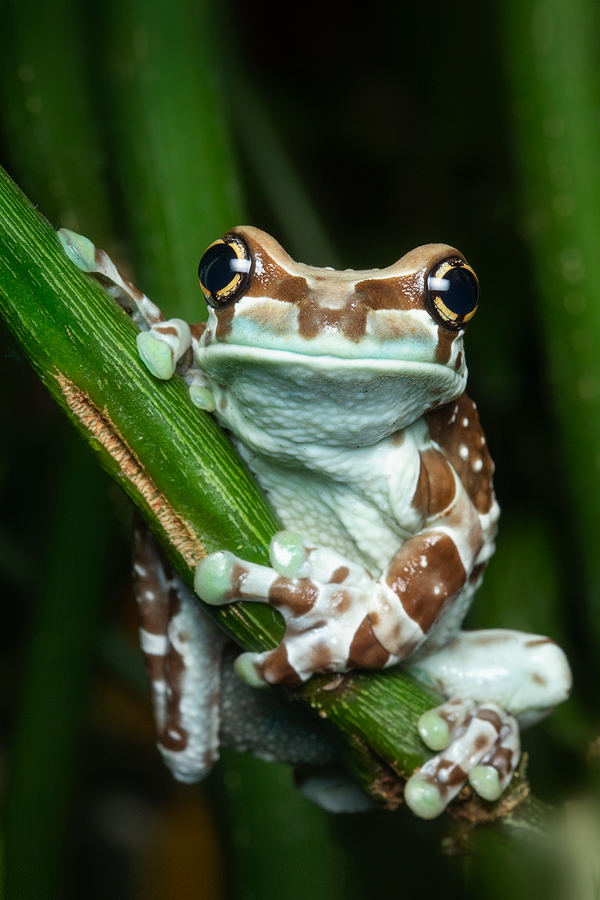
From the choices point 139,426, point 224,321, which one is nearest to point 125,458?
point 139,426

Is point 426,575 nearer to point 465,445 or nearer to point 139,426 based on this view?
point 465,445

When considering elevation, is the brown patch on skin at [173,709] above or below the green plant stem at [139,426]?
below

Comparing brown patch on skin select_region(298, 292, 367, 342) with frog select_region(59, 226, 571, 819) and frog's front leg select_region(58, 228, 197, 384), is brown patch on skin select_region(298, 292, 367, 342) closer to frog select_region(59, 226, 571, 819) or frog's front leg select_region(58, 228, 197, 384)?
frog select_region(59, 226, 571, 819)

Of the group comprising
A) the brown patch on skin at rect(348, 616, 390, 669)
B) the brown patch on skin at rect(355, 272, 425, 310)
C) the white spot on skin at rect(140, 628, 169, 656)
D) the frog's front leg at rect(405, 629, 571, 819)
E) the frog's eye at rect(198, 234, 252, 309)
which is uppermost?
the frog's eye at rect(198, 234, 252, 309)

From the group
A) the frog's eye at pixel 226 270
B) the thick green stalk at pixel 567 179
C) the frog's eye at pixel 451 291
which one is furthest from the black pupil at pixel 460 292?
the thick green stalk at pixel 567 179

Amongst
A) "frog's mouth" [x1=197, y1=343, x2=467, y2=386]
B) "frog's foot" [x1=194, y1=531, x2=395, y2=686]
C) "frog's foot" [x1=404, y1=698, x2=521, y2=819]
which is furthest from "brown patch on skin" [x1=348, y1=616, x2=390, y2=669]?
"frog's mouth" [x1=197, y1=343, x2=467, y2=386]

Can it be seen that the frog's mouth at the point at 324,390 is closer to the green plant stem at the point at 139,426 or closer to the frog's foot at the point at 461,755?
the green plant stem at the point at 139,426

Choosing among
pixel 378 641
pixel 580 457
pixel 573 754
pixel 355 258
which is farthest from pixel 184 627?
pixel 355 258
